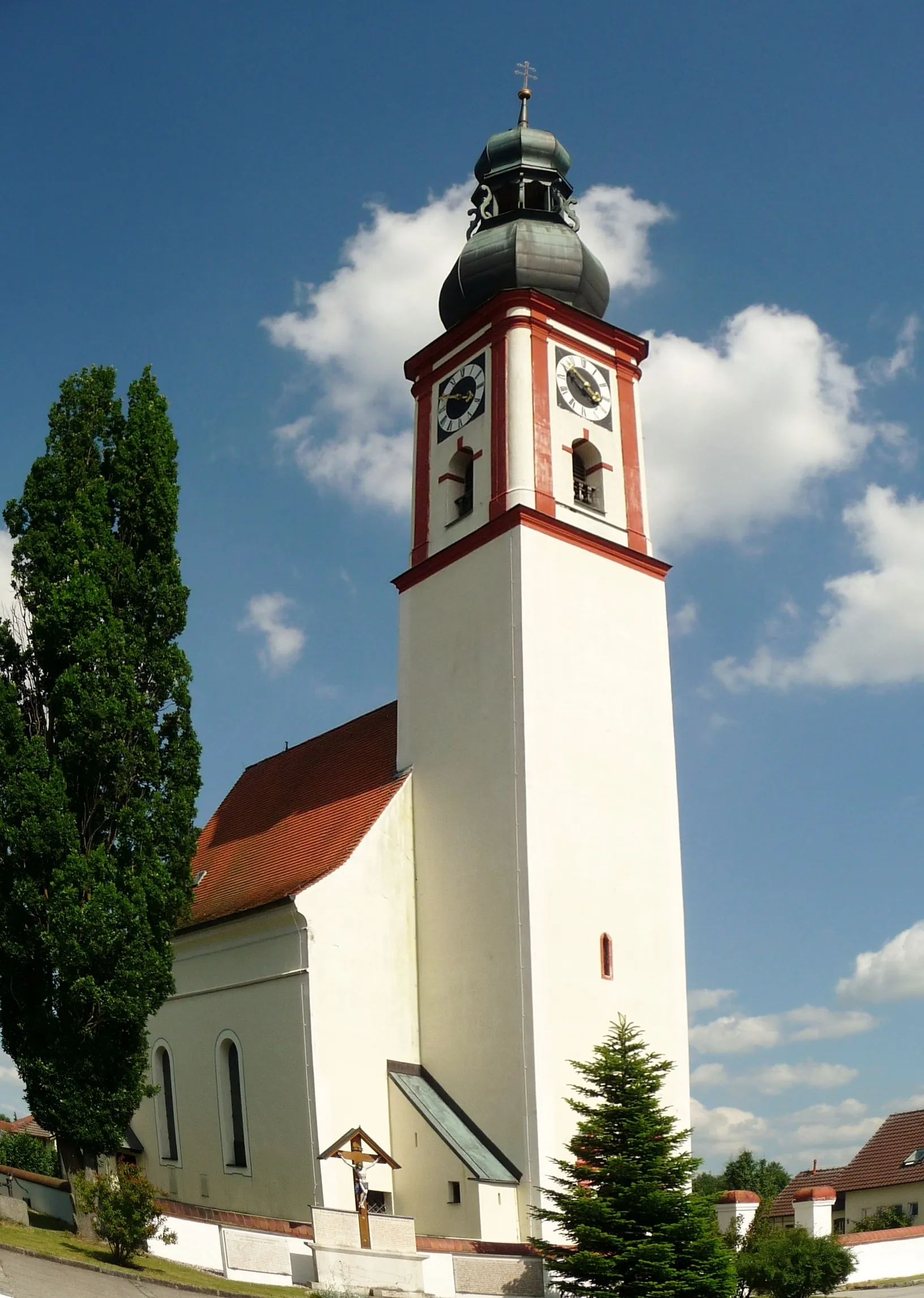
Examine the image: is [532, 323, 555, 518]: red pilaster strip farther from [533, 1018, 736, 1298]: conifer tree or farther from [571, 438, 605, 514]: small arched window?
[533, 1018, 736, 1298]: conifer tree

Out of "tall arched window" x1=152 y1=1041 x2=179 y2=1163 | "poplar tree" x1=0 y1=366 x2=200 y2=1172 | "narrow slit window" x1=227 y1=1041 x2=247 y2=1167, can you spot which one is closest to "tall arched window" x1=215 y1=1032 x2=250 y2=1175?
"narrow slit window" x1=227 y1=1041 x2=247 y2=1167

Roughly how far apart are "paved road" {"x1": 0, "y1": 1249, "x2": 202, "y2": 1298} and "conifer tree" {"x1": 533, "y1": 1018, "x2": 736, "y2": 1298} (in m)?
4.66

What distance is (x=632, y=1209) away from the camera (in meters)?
16.8

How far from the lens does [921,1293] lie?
20172 millimetres

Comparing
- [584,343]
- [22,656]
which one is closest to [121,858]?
[22,656]

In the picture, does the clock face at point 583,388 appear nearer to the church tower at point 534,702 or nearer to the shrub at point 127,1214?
the church tower at point 534,702

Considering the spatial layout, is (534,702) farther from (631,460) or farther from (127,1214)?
(127,1214)

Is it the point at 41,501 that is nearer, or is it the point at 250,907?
the point at 41,501

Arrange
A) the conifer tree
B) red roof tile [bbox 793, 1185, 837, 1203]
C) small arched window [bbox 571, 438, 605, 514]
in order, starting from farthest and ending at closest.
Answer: small arched window [bbox 571, 438, 605, 514] < red roof tile [bbox 793, 1185, 837, 1203] < the conifer tree

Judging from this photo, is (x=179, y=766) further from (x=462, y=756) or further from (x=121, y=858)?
(x=462, y=756)

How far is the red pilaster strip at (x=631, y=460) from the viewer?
989 inches

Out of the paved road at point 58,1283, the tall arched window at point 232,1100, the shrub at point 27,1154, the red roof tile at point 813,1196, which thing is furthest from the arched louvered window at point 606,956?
the shrub at point 27,1154

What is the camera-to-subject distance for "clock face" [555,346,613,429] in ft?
82.9

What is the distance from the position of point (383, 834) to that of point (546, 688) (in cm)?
370
